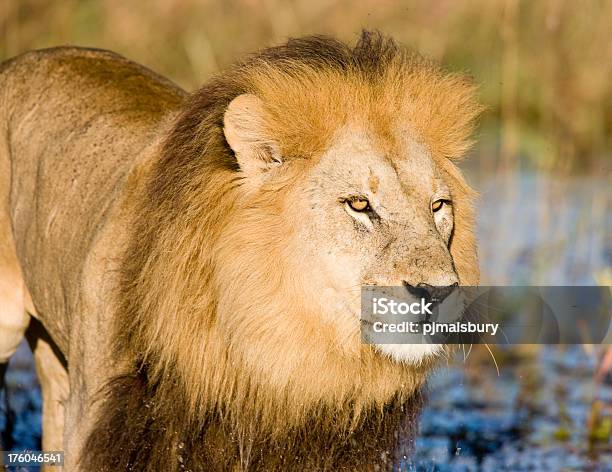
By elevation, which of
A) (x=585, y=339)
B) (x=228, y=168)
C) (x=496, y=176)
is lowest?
(x=228, y=168)

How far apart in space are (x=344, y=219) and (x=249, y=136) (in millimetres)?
431

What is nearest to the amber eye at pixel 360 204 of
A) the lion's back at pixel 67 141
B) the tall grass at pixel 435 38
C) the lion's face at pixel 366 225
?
the lion's face at pixel 366 225

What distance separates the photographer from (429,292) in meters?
3.70

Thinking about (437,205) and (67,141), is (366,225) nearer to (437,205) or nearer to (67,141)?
(437,205)

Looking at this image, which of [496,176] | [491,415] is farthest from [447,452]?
[496,176]

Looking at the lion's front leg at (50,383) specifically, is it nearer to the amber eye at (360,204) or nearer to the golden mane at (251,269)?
the golden mane at (251,269)

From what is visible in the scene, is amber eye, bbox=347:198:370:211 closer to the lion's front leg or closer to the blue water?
the blue water

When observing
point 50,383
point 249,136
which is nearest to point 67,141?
point 50,383

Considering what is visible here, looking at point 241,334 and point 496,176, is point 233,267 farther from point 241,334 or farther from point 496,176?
point 496,176

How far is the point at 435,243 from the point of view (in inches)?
152

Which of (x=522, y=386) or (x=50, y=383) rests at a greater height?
(x=522, y=386)

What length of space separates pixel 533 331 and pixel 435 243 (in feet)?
7.80

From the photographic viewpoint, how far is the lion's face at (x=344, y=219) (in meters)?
3.85

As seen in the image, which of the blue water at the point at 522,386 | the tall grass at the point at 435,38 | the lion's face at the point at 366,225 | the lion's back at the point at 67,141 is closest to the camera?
the lion's face at the point at 366,225
